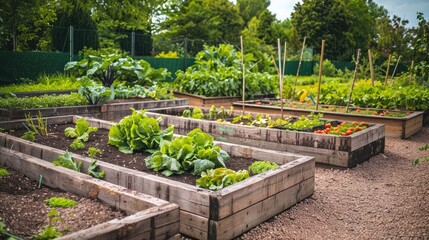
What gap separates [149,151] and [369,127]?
3.67 m

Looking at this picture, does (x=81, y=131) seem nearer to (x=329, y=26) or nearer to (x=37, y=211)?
(x=37, y=211)

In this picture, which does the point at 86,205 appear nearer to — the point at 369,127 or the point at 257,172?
the point at 257,172

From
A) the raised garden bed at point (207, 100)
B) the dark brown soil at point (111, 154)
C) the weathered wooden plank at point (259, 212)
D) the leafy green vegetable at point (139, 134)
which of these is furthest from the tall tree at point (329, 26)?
the weathered wooden plank at point (259, 212)

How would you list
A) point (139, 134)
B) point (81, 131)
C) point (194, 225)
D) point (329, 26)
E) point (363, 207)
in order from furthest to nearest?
1. point (329, 26)
2. point (81, 131)
3. point (139, 134)
4. point (363, 207)
5. point (194, 225)

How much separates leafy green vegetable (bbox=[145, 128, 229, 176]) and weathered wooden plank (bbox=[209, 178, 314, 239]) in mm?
600

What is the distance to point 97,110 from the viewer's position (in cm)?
827

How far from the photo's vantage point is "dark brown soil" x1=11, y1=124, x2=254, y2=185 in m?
4.39

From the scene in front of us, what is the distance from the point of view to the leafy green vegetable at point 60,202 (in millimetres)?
3375

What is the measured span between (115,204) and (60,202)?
43 cm

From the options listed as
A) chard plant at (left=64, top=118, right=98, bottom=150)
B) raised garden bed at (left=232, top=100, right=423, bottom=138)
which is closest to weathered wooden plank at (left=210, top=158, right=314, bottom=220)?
chard plant at (left=64, top=118, right=98, bottom=150)

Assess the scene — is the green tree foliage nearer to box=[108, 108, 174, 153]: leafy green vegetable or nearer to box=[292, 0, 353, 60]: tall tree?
box=[292, 0, 353, 60]: tall tree

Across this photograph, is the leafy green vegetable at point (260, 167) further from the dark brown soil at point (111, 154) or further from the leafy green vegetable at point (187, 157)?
the leafy green vegetable at point (187, 157)

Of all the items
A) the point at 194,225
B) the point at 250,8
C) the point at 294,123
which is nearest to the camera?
the point at 194,225

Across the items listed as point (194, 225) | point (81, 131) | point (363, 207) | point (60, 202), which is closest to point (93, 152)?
point (81, 131)
